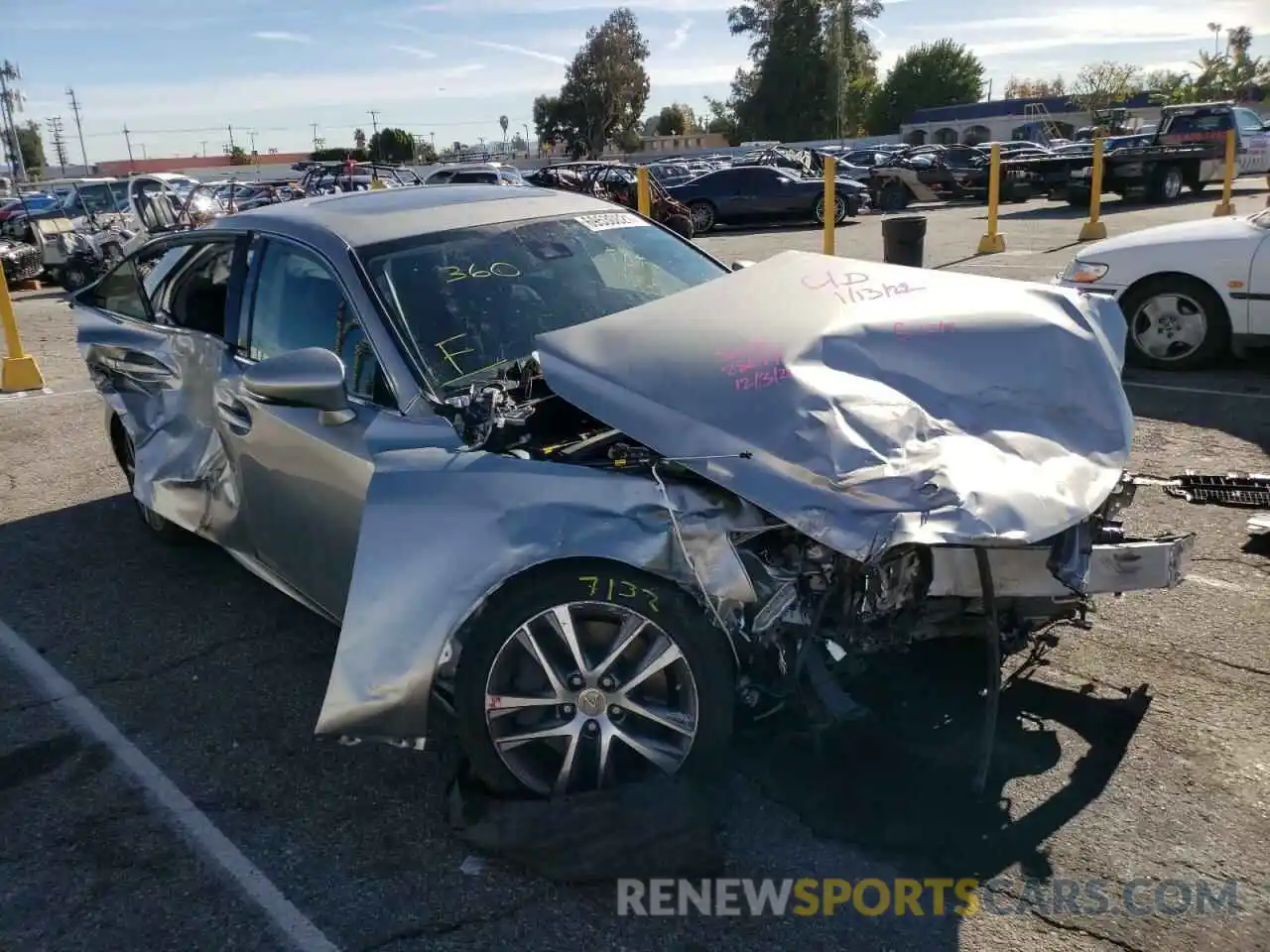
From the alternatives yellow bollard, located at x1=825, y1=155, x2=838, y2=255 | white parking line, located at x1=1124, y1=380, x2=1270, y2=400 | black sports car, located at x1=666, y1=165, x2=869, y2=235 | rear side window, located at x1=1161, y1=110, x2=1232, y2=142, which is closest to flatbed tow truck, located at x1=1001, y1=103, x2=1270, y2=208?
rear side window, located at x1=1161, y1=110, x2=1232, y2=142

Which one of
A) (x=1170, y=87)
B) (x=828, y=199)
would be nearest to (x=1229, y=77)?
(x=1170, y=87)

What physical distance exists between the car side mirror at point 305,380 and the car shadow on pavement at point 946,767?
5.53 feet

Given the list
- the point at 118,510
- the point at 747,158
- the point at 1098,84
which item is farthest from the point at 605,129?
the point at 118,510

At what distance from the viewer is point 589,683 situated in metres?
2.85

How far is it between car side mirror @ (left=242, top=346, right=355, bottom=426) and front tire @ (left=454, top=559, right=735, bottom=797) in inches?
35.8

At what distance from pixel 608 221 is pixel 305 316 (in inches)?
53.4

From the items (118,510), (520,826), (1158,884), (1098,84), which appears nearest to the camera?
(1158,884)

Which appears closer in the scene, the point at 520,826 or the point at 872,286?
the point at 520,826

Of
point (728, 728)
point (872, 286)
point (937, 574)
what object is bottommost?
point (728, 728)

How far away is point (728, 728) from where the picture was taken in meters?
2.85

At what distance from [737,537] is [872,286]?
4.24 ft

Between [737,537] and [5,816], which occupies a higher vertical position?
[737,537]

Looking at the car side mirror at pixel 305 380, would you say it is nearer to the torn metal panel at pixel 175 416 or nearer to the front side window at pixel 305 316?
the front side window at pixel 305 316

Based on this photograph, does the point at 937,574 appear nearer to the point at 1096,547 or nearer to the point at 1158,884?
the point at 1096,547
